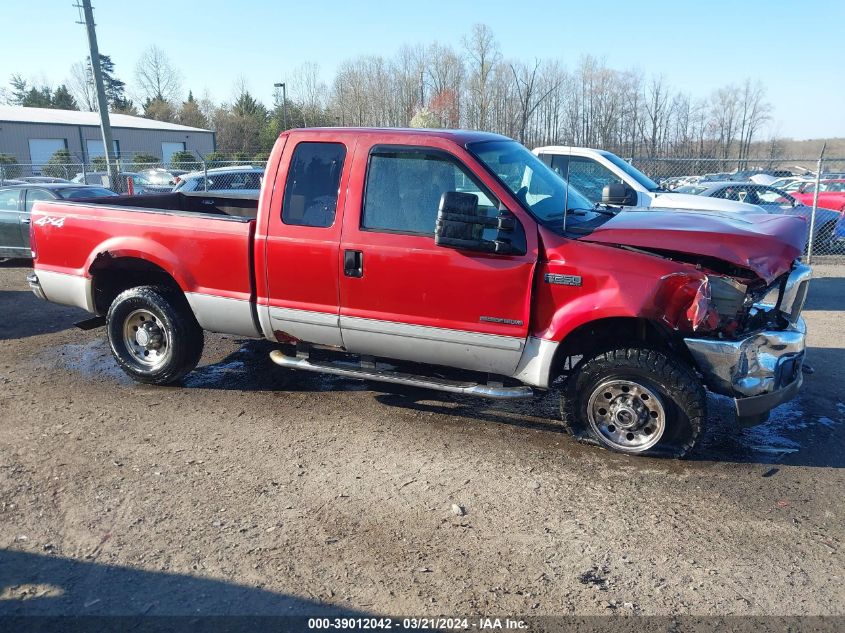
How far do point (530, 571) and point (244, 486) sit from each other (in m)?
1.87

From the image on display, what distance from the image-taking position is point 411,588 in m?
3.15

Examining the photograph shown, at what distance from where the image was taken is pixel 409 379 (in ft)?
16.1

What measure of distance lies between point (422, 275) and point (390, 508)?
64.3 inches

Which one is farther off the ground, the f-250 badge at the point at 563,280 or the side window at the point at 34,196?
the side window at the point at 34,196

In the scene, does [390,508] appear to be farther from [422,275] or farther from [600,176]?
[600,176]

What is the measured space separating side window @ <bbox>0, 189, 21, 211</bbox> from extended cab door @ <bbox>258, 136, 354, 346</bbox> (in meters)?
9.51

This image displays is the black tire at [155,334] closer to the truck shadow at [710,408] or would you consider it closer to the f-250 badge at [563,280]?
the truck shadow at [710,408]

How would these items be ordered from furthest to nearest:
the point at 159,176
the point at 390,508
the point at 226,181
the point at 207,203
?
the point at 159,176 → the point at 226,181 → the point at 207,203 → the point at 390,508

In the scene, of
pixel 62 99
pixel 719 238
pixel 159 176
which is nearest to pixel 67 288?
pixel 719 238

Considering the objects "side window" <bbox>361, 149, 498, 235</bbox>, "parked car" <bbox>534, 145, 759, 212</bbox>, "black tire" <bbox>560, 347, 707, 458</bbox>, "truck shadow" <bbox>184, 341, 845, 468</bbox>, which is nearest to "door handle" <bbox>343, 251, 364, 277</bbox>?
"side window" <bbox>361, 149, 498, 235</bbox>

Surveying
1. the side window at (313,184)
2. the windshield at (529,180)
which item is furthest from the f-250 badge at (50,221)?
the windshield at (529,180)

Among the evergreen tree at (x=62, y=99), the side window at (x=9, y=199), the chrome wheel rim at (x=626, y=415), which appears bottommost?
the chrome wheel rim at (x=626, y=415)

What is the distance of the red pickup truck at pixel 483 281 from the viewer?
4180 mm

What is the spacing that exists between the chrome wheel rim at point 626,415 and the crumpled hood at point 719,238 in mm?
948
